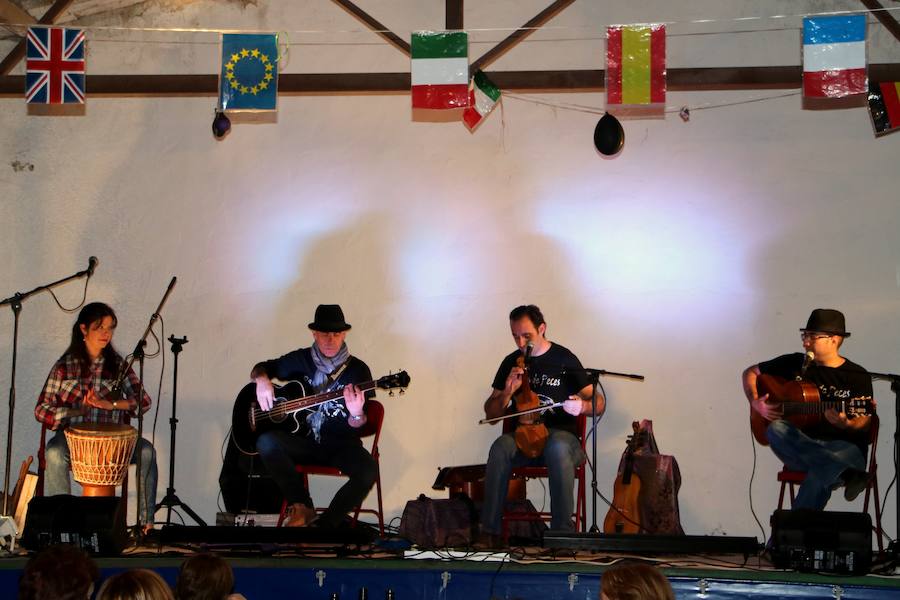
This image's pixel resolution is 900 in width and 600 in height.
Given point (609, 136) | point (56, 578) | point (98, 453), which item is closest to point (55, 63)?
point (98, 453)

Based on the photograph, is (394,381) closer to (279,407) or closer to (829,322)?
(279,407)

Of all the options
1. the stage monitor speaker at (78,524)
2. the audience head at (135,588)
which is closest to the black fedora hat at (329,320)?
the stage monitor speaker at (78,524)

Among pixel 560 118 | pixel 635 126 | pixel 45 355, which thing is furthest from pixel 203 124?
pixel 635 126

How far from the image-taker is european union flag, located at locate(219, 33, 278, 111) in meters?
6.19

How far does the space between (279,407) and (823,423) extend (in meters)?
2.90

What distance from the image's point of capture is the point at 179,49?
7641 mm

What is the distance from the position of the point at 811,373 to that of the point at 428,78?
261cm

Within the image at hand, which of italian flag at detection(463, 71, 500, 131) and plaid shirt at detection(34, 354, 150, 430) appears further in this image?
italian flag at detection(463, 71, 500, 131)

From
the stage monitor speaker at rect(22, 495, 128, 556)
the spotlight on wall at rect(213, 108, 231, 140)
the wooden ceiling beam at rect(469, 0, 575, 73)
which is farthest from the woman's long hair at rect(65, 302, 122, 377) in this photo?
the wooden ceiling beam at rect(469, 0, 575, 73)

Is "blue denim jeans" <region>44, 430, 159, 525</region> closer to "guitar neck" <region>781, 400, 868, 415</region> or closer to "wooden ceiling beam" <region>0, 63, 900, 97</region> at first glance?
"wooden ceiling beam" <region>0, 63, 900, 97</region>

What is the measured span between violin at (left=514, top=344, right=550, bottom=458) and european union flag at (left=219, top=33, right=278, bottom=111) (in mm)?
2038

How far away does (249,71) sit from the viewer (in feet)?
20.4

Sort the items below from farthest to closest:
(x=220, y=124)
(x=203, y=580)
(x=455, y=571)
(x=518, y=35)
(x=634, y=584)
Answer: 1. (x=518, y=35)
2. (x=220, y=124)
3. (x=455, y=571)
4. (x=203, y=580)
5. (x=634, y=584)

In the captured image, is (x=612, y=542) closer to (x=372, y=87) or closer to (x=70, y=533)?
(x=70, y=533)
